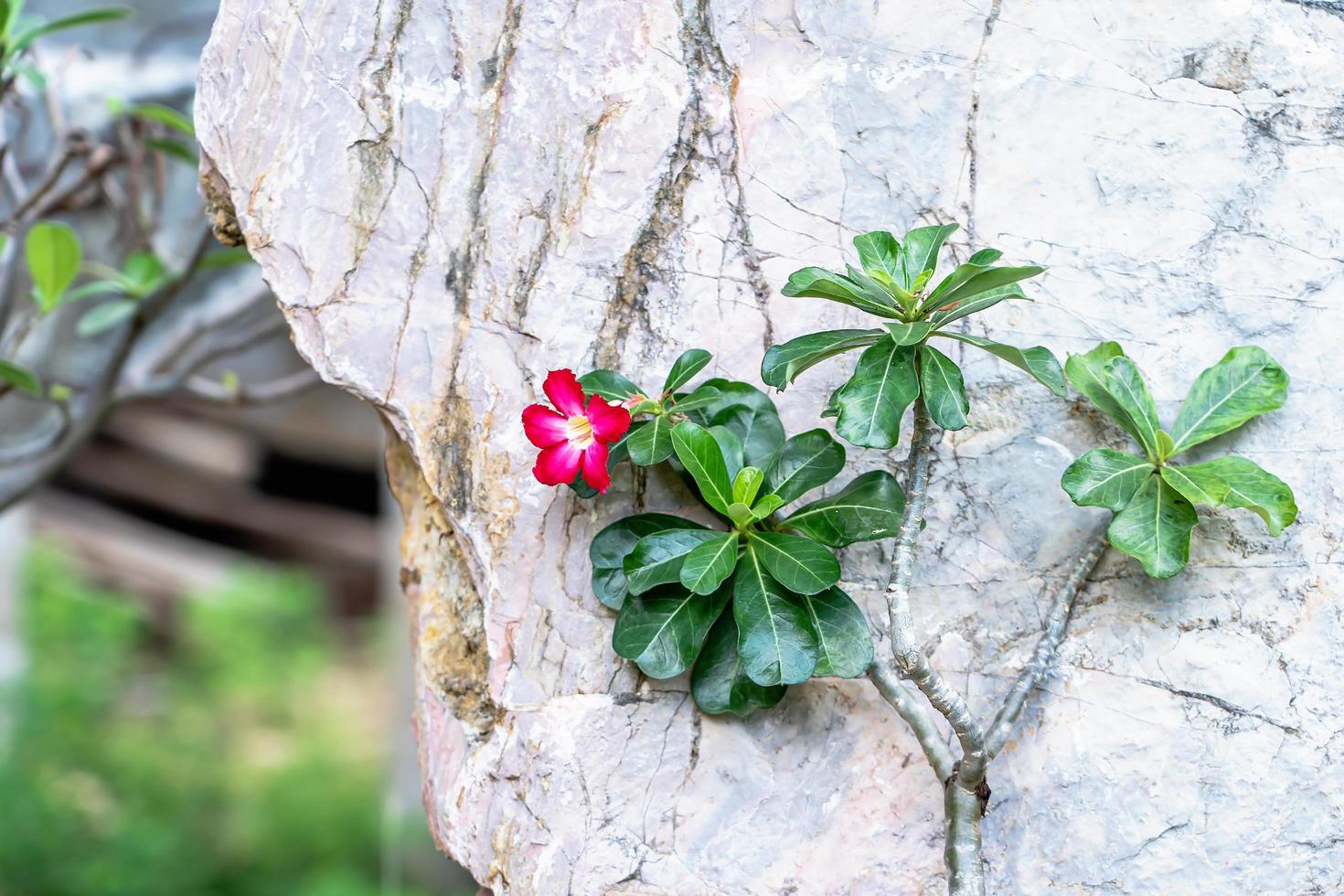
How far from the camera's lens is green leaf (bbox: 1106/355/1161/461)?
114 centimetres

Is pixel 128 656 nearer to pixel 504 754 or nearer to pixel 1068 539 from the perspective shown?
pixel 504 754

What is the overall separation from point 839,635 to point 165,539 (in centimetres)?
448

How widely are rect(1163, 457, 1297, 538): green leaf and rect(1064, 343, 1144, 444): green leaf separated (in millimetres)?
75

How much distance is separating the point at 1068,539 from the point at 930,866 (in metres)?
0.39

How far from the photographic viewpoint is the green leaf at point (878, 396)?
104 centimetres

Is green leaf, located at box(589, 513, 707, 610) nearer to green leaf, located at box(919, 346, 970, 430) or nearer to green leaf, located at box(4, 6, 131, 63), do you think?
green leaf, located at box(919, 346, 970, 430)

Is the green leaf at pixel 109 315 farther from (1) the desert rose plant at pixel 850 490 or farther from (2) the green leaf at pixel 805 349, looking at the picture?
(2) the green leaf at pixel 805 349

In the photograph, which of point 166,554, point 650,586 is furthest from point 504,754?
point 166,554

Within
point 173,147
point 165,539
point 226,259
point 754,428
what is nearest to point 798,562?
point 754,428

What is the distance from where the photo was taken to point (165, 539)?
15.9 feet

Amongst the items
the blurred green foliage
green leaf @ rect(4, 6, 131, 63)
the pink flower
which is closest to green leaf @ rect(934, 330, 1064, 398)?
the pink flower

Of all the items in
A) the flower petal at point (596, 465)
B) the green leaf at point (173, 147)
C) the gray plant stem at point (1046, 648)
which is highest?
the green leaf at point (173, 147)

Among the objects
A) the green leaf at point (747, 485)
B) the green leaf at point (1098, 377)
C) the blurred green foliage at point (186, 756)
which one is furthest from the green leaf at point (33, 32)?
the blurred green foliage at point (186, 756)

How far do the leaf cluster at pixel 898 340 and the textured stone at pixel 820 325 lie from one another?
0.50 feet
